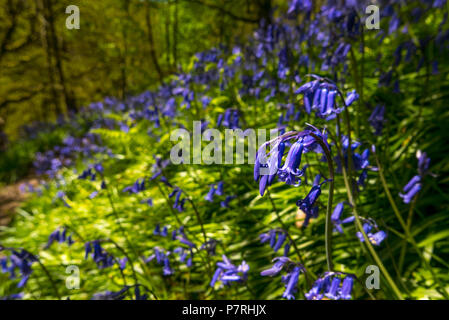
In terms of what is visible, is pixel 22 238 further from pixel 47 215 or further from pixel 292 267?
pixel 292 267

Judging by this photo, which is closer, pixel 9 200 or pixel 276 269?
pixel 276 269

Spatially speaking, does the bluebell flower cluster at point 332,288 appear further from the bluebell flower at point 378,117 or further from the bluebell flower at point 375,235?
the bluebell flower at point 378,117

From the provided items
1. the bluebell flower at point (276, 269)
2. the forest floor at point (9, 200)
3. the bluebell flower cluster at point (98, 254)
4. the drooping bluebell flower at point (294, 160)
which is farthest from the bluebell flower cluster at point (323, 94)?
the forest floor at point (9, 200)

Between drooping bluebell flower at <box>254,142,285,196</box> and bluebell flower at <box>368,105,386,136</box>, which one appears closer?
drooping bluebell flower at <box>254,142,285,196</box>

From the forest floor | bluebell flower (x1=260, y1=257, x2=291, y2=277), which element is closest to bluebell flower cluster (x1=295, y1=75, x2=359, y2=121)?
bluebell flower (x1=260, y1=257, x2=291, y2=277)

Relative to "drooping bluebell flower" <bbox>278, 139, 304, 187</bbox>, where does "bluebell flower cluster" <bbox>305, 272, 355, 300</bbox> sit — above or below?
below

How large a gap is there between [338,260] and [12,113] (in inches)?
848

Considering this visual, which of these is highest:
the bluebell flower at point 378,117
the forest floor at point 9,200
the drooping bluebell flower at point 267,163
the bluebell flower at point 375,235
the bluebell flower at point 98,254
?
the bluebell flower at point 378,117

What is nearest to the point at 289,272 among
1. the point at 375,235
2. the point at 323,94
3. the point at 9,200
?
the point at 375,235

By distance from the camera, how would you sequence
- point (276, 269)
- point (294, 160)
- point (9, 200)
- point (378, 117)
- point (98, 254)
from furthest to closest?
point (9, 200) < point (98, 254) < point (378, 117) < point (276, 269) < point (294, 160)

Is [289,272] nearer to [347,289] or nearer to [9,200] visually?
[347,289]

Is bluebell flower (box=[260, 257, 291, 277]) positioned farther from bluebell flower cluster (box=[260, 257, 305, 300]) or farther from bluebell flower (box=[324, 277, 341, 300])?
bluebell flower (box=[324, 277, 341, 300])

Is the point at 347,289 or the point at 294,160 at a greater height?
the point at 294,160
